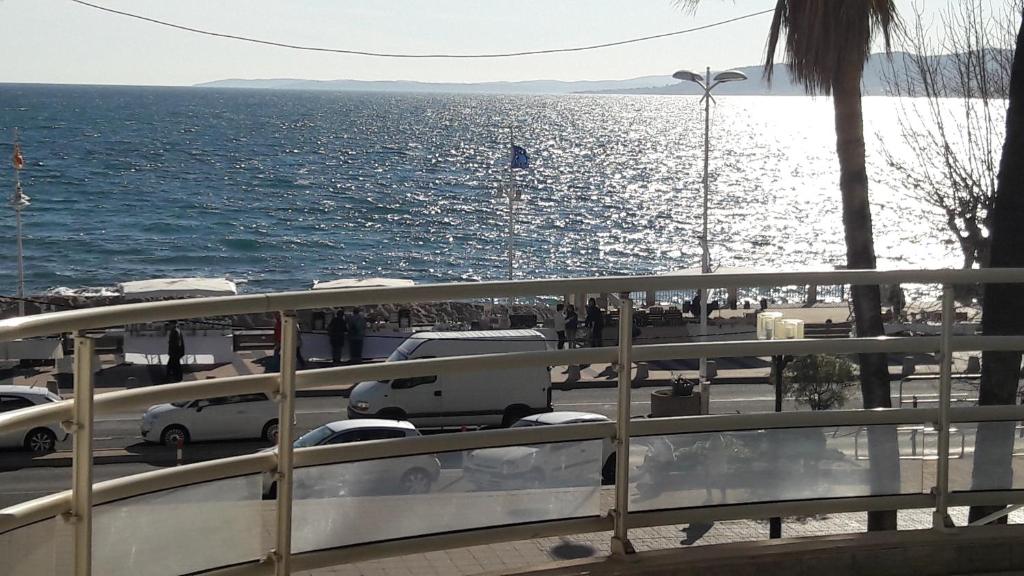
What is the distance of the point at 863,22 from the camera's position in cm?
1107

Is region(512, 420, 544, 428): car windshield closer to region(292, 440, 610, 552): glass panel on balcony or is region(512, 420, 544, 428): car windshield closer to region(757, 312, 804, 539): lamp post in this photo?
region(292, 440, 610, 552): glass panel on balcony

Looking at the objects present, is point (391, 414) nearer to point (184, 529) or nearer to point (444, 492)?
point (444, 492)

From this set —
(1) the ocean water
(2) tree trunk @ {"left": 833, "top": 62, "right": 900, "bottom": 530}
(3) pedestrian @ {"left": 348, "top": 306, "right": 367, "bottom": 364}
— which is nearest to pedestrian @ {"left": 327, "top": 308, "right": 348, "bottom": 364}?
(3) pedestrian @ {"left": 348, "top": 306, "right": 367, "bottom": 364}

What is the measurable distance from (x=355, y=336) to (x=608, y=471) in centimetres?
99

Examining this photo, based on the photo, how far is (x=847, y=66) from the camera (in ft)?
37.0

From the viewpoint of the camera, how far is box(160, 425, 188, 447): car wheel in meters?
3.91

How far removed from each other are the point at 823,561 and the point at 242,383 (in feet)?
7.39

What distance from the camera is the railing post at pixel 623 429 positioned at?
4.09 m

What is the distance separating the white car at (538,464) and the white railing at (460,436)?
4 centimetres

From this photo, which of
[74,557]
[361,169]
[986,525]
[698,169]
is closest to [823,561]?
[986,525]

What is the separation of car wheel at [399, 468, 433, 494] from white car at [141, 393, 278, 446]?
0.42 metres

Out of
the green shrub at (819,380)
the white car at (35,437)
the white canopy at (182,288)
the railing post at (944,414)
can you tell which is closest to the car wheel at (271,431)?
the white car at (35,437)

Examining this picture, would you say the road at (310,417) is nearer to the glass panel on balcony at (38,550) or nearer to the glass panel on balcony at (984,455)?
the glass panel on balcony at (38,550)

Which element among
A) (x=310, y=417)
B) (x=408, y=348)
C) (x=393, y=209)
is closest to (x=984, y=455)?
(x=408, y=348)
